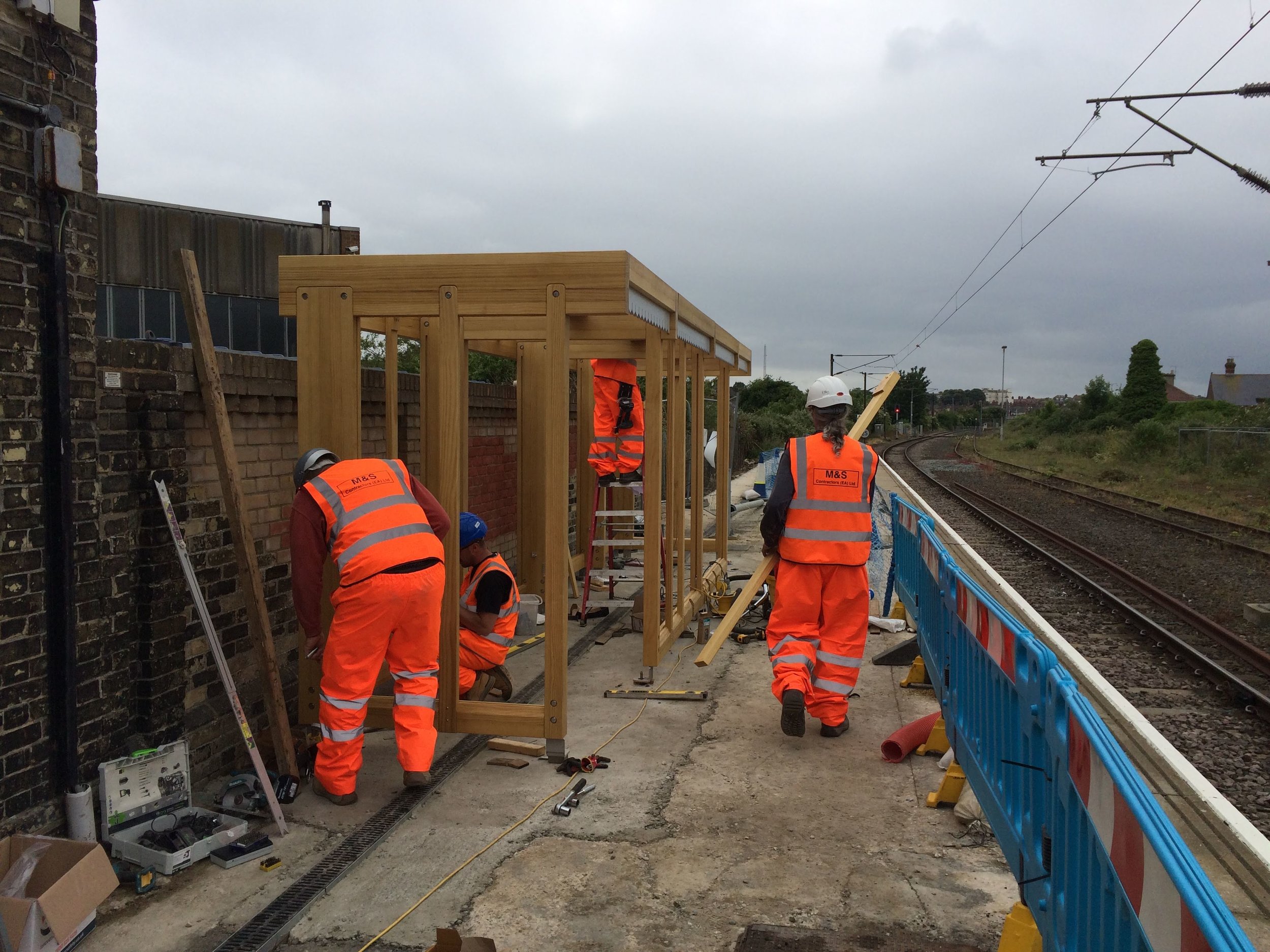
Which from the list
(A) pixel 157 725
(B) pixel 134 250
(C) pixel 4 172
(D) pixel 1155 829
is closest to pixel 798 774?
(A) pixel 157 725

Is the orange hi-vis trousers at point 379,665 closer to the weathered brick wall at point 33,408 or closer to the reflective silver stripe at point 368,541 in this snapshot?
the reflective silver stripe at point 368,541

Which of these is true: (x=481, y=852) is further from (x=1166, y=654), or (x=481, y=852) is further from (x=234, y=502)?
(x=1166, y=654)

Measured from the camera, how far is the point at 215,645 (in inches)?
164

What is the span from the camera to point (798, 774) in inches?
194

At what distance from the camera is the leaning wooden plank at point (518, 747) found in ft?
16.8

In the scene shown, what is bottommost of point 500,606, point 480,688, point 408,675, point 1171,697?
point 1171,697

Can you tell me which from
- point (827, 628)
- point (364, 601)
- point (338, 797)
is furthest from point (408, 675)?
point (827, 628)

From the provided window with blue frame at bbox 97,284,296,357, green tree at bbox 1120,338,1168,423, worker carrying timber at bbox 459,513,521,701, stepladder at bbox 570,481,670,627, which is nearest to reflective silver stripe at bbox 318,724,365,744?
worker carrying timber at bbox 459,513,521,701

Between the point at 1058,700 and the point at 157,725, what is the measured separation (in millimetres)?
3612

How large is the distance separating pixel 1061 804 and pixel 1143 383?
2306 inches

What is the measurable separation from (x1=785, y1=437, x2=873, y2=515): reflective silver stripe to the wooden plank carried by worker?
2.79m

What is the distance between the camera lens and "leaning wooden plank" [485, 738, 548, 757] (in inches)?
201

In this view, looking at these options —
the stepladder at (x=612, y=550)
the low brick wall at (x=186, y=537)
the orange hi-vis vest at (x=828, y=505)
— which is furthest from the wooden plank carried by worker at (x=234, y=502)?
the stepladder at (x=612, y=550)

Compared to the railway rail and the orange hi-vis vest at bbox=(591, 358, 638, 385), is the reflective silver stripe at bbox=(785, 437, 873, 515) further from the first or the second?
the orange hi-vis vest at bbox=(591, 358, 638, 385)
